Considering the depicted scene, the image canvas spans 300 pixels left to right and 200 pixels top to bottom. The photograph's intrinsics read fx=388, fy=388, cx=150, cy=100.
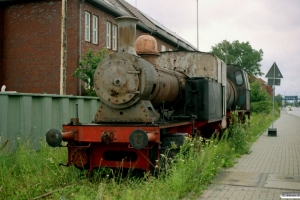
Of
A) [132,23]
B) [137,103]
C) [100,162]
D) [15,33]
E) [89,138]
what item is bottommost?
[100,162]

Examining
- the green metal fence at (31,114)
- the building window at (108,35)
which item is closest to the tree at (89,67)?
the building window at (108,35)

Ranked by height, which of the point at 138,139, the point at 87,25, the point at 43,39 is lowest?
the point at 138,139

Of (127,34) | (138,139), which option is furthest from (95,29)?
(138,139)

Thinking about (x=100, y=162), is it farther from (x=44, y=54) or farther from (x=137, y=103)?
(x=44, y=54)

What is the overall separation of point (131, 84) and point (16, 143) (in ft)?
12.1

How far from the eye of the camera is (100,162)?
669 centimetres

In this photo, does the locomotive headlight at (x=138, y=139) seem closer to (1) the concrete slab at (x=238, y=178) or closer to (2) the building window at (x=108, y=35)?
(1) the concrete slab at (x=238, y=178)

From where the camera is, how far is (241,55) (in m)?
80.2

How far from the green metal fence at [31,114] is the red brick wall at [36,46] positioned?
9.25 metres

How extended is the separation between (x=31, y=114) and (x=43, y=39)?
11828 millimetres

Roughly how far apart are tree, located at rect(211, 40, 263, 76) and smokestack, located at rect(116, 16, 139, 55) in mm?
72256

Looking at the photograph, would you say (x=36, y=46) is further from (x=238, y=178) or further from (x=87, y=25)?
(x=238, y=178)

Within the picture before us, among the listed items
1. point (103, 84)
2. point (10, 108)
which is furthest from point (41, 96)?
point (103, 84)

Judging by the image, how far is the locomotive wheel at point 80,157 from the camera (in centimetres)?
697
